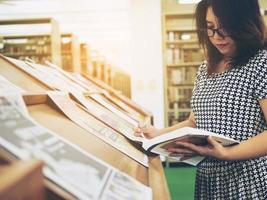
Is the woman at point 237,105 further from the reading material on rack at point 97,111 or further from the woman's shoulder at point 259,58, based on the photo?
the reading material on rack at point 97,111

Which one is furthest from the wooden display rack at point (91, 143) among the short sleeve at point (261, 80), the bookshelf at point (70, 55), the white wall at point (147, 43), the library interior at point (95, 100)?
the white wall at point (147, 43)

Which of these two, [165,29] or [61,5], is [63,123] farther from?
[61,5]

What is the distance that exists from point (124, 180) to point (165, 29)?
513 centimetres

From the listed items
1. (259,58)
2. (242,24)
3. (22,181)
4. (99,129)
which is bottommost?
(99,129)

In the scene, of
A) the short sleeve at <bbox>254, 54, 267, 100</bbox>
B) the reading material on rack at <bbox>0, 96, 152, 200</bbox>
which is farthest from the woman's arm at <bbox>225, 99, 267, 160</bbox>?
the reading material on rack at <bbox>0, 96, 152, 200</bbox>

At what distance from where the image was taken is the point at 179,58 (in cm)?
594

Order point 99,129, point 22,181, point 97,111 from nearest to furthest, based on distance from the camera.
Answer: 1. point 22,181
2. point 99,129
3. point 97,111

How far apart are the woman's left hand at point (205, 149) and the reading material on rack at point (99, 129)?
12 cm

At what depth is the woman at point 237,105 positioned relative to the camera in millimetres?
1146

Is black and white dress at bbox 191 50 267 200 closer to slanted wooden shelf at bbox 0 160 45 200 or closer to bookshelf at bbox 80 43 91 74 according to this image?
slanted wooden shelf at bbox 0 160 45 200

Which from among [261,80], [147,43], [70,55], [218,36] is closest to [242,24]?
[218,36]

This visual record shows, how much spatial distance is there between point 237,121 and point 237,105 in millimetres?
51

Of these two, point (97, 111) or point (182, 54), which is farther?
point (182, 54)

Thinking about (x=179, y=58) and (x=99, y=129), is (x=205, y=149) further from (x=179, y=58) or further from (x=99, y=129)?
(x=179, y=58)
